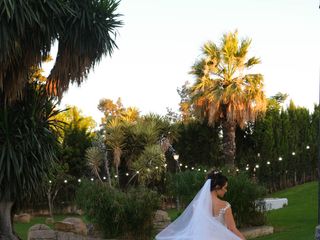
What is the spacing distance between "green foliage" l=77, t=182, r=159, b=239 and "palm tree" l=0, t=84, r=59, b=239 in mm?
1359

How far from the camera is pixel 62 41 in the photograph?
14.3 meters

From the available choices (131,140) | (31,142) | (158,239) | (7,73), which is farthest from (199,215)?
(131,140)

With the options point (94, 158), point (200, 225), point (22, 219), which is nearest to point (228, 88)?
point (94, 158)

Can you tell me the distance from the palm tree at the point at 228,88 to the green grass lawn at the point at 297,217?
12.8ft

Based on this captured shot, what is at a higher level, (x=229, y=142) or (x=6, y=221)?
(x=229, y=142)

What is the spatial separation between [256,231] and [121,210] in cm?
346

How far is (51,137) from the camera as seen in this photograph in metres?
14.6

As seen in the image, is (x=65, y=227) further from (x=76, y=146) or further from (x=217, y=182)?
(x=76, y=146)

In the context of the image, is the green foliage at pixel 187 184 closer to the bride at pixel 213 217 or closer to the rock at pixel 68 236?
the rock at pixel 68 236

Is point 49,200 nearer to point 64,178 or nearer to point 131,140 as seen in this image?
point 64,178

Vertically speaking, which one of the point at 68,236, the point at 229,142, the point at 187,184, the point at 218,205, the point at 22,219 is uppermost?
the point at 229,142

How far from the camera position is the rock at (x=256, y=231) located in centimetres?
1412

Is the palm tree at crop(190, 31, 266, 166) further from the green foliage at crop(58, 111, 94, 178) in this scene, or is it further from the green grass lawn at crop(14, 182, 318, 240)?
the green foliage at crop(58, 111, 94, 178)


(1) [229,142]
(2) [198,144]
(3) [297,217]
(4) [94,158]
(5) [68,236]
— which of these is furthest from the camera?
(2) [198,144]
